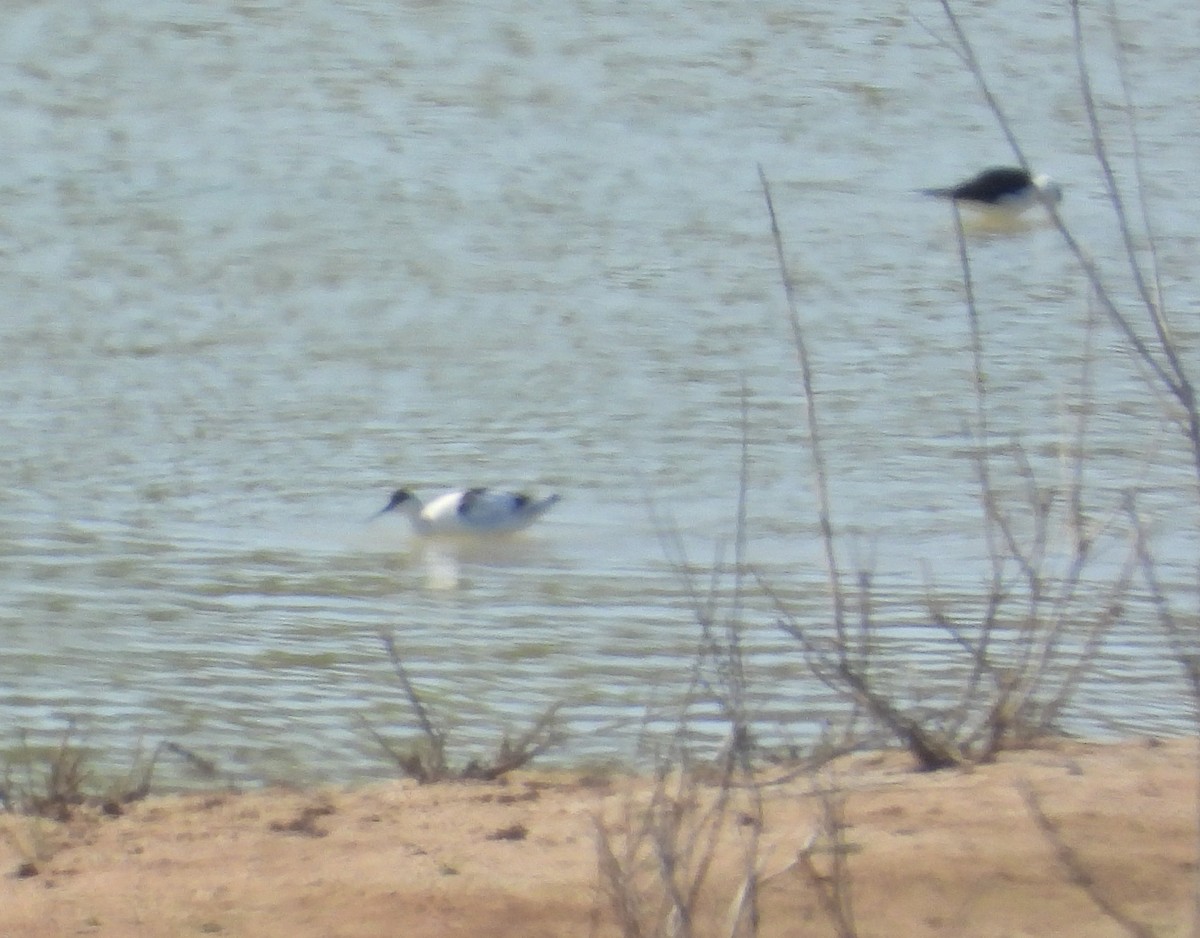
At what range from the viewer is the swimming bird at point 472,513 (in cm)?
743

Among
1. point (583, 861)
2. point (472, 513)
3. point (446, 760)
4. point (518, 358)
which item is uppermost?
point (583, 861)

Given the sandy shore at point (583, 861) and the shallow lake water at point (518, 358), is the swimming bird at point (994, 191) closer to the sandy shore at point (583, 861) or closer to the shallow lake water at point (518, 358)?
the shallow lake water at point (518, 358)

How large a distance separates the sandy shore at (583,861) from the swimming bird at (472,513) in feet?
8.84

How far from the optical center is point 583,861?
417cm

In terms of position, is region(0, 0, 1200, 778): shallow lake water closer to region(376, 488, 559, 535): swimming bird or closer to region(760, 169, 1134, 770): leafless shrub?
region(376, 488, 559, 535): swimming bird

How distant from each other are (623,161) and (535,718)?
311 inches

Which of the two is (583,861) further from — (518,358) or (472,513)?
(518,358)

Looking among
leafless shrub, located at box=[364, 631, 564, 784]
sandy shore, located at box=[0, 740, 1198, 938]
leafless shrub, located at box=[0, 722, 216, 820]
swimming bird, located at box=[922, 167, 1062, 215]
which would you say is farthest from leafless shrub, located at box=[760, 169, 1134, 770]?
swimming bird, located at box=[922, 167, 1062, 215]

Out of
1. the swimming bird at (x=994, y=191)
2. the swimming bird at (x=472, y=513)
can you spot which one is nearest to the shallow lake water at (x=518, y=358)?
the swimming bird at (x=472, y=513)

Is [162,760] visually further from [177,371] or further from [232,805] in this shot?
[177,371]

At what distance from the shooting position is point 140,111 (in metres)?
14.5

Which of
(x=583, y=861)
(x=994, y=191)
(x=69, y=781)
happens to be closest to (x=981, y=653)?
(x=583, y=861)

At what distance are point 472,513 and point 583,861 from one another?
3354 mm

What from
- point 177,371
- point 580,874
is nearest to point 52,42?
point 177,371
